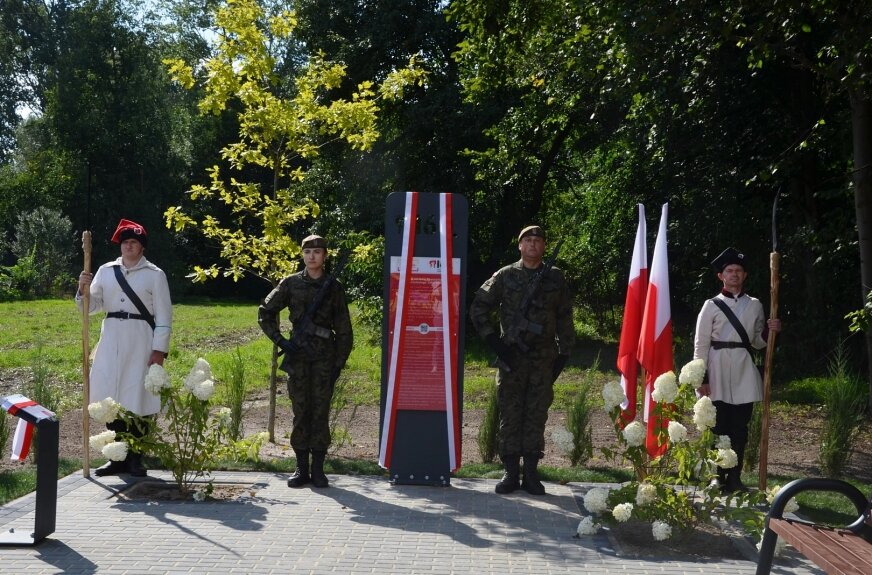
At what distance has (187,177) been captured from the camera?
5259 centimetres

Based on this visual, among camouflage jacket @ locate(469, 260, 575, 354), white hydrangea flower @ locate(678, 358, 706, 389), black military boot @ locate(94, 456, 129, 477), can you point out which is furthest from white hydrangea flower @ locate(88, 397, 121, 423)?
white hydrangea flower @ locate(678, 358, 706, 389)

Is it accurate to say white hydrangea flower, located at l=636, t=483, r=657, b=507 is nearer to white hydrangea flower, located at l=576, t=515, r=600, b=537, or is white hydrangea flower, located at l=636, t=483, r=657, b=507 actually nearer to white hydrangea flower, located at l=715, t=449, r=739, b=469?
white hydrangea flower, located at l=576, t=515, r=600, b=537

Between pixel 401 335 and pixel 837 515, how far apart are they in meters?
3.60

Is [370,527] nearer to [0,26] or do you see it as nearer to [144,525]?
[144,525]

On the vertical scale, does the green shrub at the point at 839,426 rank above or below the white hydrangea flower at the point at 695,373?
below

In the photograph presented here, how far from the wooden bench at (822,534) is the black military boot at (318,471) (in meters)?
3.97

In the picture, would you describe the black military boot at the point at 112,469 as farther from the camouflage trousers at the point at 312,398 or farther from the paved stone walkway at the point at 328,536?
the camouflage trousers at the point at 312,398

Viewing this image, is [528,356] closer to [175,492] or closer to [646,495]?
[646,495]

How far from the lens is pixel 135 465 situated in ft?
28.5

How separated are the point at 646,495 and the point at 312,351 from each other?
3.09 metres

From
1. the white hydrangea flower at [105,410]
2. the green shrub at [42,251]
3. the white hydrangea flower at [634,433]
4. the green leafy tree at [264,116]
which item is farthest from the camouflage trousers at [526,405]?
the green shrub at [42,251]

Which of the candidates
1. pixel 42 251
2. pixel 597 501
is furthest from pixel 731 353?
pixel 42 251

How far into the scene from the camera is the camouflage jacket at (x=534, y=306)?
27.7ft

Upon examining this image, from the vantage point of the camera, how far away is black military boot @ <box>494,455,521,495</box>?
8.43m
